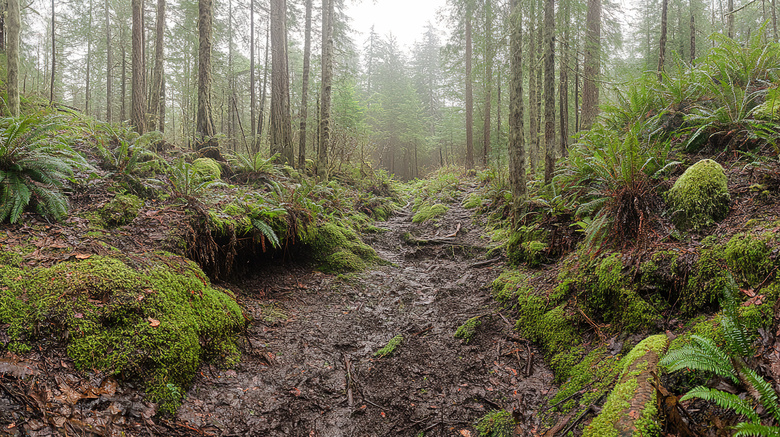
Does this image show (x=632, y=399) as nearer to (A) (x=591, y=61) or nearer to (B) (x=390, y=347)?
(B) (x=390, y=347)

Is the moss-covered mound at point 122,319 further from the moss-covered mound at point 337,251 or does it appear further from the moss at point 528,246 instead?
the moss at point 528,246

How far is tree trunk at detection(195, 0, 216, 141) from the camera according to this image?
766 cm

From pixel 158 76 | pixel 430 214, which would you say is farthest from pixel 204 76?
pixel 430 214

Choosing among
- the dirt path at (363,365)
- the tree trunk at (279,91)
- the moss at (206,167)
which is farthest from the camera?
the tree trunk at (279,91)

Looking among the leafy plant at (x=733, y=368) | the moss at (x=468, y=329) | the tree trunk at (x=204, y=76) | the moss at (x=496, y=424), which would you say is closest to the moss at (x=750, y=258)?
the leafy plant at (x=733, y=368)

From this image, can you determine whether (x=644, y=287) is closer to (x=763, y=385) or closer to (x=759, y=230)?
(x=759, y=230)

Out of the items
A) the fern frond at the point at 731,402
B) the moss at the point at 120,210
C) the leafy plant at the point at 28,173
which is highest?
the leafy plant at the point at 28,173

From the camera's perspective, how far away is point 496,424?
95.3 inches

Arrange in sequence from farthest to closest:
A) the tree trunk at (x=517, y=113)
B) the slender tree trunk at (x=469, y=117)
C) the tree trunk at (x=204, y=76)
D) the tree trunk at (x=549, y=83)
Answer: the slender tree trunk at (x=469, y=117) < the tree trunk at (x=204, y=76) < the tree trunk at (x=517, y=113) < the tree trunk at (x=549, y=83)

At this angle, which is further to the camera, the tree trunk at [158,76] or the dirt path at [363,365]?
the tree trunk at [158,76]

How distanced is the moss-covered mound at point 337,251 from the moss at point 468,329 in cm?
252

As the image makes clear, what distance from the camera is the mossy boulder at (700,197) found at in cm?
291

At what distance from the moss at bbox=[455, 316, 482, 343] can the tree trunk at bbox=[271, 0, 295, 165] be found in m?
7.79

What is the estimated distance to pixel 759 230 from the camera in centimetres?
234
